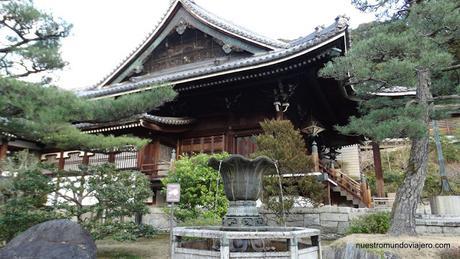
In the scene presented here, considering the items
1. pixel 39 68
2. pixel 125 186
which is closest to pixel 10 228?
pixel 125 186

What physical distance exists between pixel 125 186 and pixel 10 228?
2.70 metres

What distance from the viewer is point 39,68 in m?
6.84

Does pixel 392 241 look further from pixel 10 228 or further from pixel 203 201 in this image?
pixel 10 228

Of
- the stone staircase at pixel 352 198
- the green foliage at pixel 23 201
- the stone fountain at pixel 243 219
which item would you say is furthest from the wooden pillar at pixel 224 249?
the stone staircase at pixel 352 198

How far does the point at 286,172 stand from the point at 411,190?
307 centimetres

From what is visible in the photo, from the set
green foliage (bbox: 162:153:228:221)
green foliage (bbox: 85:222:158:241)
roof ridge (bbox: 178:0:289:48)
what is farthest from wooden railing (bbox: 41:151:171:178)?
roof ridge (bbox: 178:0:289:48)

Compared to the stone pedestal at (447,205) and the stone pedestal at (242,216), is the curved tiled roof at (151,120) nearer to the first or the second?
the stone pedestal at (242,216)

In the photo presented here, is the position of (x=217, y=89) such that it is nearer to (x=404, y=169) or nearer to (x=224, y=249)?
(x=224, y=249)

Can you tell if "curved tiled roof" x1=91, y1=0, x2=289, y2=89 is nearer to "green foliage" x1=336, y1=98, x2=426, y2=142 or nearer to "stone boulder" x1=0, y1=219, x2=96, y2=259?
"green foliage" x1=336, y1=98, x2=426, y2=142

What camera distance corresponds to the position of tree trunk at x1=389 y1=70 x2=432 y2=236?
283 inches

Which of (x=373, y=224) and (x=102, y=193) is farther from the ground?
(x=102, y=193)

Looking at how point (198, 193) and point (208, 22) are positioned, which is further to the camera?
point (208, 22)

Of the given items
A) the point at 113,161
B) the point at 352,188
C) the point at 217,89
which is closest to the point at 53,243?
the point at 113,161

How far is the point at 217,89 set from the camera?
1326 centimetres
